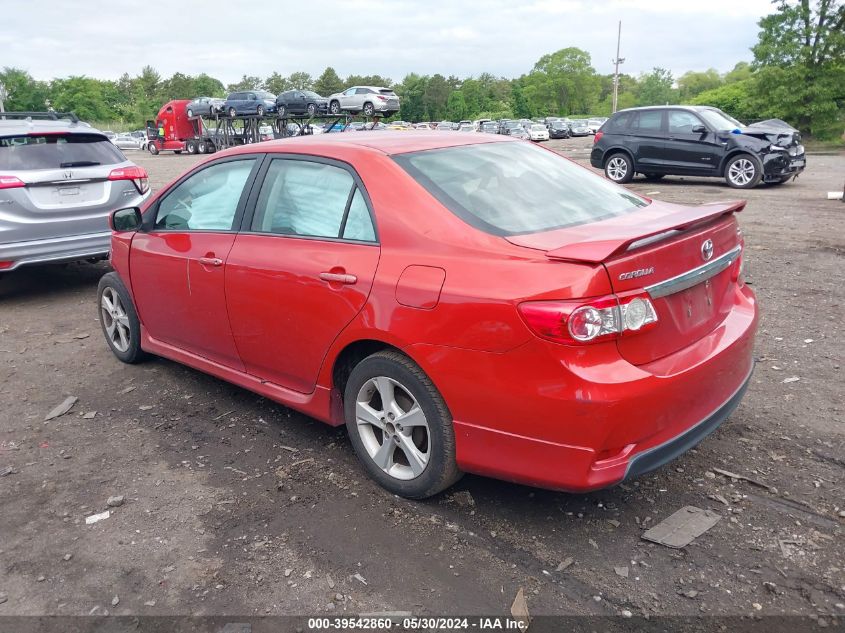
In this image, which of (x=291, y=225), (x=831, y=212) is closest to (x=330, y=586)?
(x=291, y=225)

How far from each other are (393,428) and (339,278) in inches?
29.3

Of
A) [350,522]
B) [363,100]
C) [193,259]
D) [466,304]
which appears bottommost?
[350,522]

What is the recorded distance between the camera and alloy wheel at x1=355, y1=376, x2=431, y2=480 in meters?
3.15

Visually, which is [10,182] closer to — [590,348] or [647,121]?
[590,348]

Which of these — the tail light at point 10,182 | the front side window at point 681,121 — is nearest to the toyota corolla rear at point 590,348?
the tail light at point 10,182

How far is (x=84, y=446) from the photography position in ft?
13.3

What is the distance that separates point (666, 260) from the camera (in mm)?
2758

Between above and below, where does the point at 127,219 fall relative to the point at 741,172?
above

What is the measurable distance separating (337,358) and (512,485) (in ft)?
3.49

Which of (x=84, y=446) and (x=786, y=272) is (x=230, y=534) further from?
(x=786, y=272)

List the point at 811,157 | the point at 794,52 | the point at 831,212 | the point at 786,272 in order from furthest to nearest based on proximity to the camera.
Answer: the point at 794,52
the point at 811,157
the point at 831,212
the point at 786,272

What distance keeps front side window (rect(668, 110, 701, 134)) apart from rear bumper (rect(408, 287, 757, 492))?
42.5ft

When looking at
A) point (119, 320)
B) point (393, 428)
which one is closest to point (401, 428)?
point (393, 428)

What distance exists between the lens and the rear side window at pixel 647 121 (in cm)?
1505
